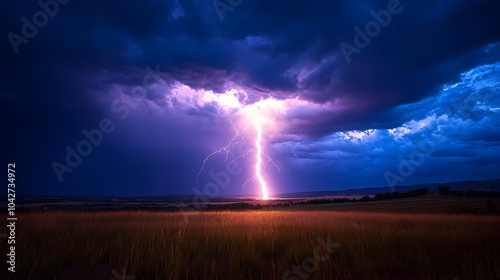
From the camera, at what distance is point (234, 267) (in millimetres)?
3984

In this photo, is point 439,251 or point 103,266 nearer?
point 103,266

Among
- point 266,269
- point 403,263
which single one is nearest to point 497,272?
point 403,263

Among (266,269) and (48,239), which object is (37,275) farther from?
(266,269)

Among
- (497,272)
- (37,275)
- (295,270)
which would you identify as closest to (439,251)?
(497,272)

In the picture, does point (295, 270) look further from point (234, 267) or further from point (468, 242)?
point (468, 242)

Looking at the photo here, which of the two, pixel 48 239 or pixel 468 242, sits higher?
pixel 48 239

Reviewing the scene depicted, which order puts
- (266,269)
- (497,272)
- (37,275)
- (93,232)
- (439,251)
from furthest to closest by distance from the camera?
(93,232), (439,251), (266,269), (497,272), (37,275)

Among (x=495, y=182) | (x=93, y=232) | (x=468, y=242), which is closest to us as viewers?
(x=468, y=242)

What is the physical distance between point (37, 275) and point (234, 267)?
2437mm

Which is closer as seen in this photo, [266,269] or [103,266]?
[103,266]

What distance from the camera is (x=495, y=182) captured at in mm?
170875

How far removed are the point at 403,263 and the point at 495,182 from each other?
22734 cm

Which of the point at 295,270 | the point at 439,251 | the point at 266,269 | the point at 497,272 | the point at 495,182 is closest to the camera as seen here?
the point at 497,272

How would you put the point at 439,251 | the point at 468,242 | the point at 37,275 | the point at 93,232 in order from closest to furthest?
1. the point at 37,275
2. the point at 439,251
3. the point at 468,242
4. the point at 93,232
